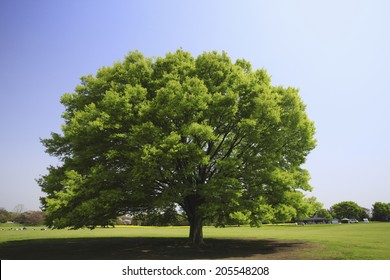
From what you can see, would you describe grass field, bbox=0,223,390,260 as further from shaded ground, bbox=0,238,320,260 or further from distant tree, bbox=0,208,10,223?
distant tree, bbox=0,208,10,223

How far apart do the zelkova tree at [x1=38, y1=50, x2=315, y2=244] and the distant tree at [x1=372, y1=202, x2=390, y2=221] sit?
568 feet

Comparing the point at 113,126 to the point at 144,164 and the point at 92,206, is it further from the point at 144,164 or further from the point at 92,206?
the point at 92,206

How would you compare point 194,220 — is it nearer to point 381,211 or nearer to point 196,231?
→ point 196,231

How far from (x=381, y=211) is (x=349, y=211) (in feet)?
76.3

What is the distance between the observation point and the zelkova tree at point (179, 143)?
23953 mm

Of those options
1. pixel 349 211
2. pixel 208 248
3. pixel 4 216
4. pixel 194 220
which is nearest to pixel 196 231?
pixel 194 220

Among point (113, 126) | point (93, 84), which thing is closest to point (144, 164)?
point (113, 126)

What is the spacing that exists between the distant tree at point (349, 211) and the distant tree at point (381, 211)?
1666 cm

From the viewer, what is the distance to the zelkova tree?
78.6ft

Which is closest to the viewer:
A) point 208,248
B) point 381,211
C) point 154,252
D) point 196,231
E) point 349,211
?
point 154,252

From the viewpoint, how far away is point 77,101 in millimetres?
29625

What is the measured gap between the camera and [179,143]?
23609 millimetres

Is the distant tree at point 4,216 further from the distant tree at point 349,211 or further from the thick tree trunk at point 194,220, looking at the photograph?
the distant tree at point 349,211

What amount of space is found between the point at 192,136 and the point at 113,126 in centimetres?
677
